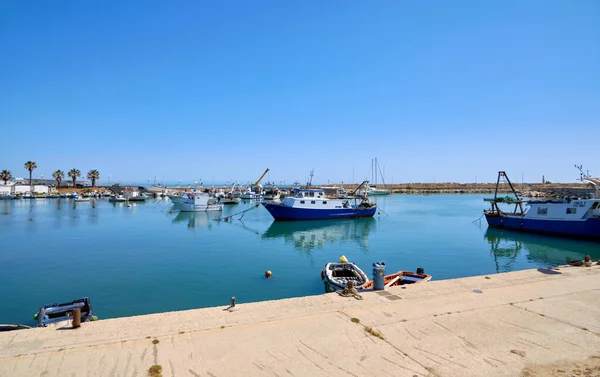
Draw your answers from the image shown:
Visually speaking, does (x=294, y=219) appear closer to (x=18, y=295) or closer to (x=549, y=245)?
(x=549, y=245)

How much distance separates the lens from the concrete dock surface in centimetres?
776

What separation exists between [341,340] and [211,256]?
2223 cm

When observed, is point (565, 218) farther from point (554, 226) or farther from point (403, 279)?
point (403, 279)

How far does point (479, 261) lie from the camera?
27953mm

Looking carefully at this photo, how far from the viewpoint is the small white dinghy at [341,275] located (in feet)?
59.1

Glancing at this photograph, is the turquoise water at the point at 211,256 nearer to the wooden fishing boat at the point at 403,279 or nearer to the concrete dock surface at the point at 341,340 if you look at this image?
the wooden fishing boat at the point at 403,279

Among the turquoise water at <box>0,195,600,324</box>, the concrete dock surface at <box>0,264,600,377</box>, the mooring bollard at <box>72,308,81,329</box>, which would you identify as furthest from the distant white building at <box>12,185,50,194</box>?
the concrete dock surface at <box>0,264,600,377</box>

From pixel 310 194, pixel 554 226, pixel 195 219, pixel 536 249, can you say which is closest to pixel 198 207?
pixel 195 219

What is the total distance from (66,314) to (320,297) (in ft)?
33.6

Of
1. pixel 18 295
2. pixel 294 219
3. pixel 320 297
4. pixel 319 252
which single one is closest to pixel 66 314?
pixel 18 295

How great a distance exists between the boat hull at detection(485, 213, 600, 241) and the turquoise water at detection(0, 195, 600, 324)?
3.51ft

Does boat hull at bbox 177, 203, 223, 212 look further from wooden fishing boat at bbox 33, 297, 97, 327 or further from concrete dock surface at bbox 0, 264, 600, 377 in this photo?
concrete dock surface at bbox 0, 264, 600, 377

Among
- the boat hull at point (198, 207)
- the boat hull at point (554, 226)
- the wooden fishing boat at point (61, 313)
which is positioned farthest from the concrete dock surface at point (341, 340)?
the boat hull at point (198, 207)

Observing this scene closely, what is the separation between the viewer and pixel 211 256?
2950 centimetres
